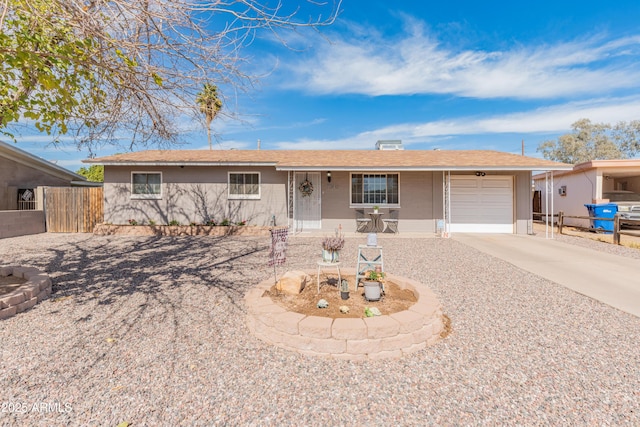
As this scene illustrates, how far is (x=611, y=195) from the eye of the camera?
1457 centimetres

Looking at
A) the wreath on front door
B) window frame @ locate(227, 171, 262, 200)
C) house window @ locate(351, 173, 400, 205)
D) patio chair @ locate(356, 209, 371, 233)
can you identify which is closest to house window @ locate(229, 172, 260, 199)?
window frame @ locate(227, 171, 262, 200)

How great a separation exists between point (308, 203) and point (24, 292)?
8.60 meters

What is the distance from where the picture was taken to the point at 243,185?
1163 cm

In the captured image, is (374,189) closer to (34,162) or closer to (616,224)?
(616,224)

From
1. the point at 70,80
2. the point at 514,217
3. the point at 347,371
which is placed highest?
the point at 70,80

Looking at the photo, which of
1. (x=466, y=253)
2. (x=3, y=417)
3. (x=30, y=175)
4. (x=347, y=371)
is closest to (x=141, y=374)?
(x=3, y=417)

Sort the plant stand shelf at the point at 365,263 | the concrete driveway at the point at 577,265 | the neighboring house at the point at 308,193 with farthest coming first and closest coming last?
the neighboring house at the point at 308,193 → the concrete driveway at the point at 577,265 → the plant stand shelf at the point at 365,263

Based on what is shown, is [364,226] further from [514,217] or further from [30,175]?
[30,175]

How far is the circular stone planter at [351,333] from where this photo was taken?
2.77m

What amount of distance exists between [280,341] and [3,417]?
202 centimetres

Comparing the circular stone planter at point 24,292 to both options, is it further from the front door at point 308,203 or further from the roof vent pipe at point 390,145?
the roof vent pipe at point 390,145

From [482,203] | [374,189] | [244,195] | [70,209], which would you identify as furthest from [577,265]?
[70,209]

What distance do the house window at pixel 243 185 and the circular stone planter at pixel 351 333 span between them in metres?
8.87

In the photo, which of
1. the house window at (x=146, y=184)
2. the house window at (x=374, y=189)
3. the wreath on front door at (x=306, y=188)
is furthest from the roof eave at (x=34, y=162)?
the house window at (x=374, y=189)
